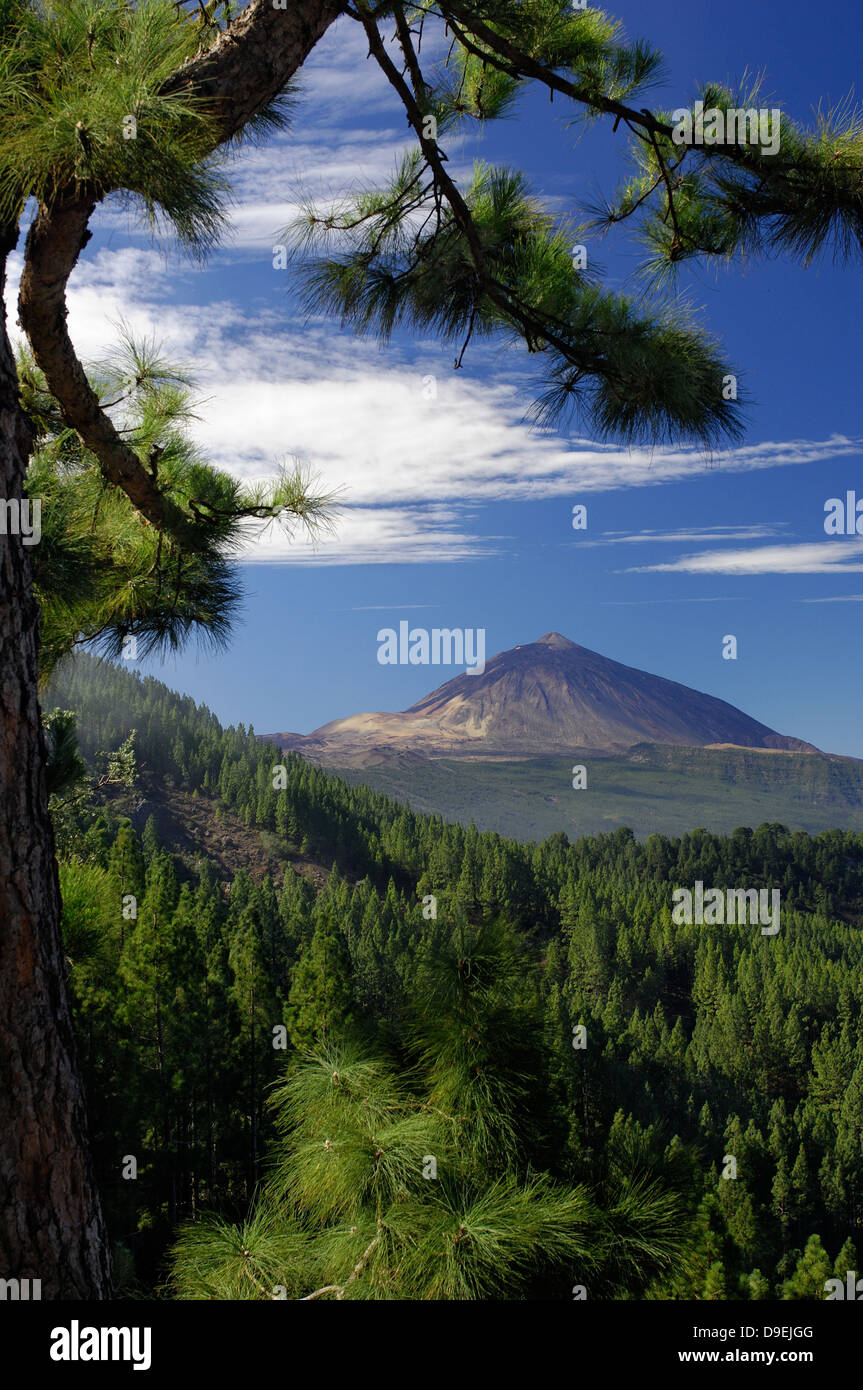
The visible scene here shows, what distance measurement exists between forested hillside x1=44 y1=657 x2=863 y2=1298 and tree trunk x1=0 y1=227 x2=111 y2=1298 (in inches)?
30.4

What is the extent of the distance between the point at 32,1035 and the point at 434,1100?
1630mm

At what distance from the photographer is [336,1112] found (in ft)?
9.32

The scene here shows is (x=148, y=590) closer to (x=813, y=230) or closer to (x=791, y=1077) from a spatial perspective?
(x=813, y=230)

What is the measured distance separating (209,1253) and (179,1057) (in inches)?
618

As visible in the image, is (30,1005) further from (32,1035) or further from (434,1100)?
(434,1100)

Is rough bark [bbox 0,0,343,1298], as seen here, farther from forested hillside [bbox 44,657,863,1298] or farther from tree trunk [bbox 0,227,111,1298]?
forested hillside [bbox 44,657,863,1298]

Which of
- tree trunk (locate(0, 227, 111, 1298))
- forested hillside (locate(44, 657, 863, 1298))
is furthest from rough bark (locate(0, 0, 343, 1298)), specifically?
forested hillside (locate(44, 657, 863, 1298))

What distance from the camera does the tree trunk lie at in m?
1.92

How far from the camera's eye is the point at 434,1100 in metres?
3.09

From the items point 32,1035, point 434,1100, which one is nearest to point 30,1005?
point 32,1035

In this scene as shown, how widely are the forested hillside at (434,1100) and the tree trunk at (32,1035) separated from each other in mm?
772

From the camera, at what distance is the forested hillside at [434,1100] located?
2.65m

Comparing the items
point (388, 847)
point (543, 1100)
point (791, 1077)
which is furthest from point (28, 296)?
point (388, 847)

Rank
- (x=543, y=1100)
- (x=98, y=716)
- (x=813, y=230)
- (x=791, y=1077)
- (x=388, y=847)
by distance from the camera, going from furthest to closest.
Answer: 1. (x=98, y=716)
2. (x=388, y=847)
3. (x=791, y=1077)
4. (x=813, y=230)
5. (x=543, y=1100)
